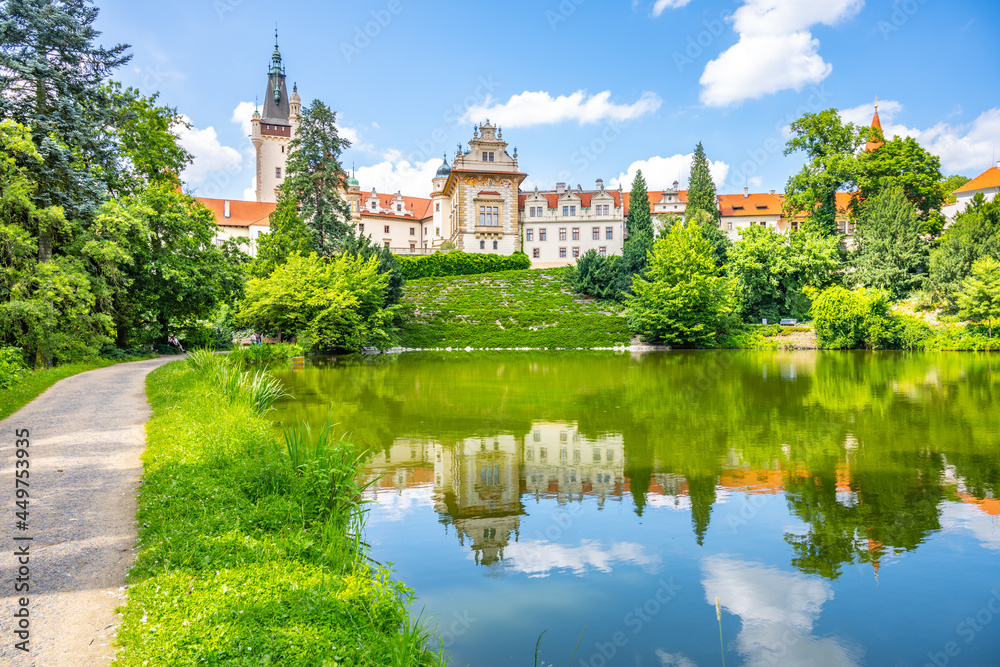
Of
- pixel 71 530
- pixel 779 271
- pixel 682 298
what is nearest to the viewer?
pixel 71 530

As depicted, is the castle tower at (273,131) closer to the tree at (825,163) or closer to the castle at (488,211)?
the castle at (488,211)

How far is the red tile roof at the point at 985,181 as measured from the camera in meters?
59.1

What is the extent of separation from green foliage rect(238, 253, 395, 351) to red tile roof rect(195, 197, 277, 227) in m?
50.6

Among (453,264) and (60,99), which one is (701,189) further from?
(60,99)

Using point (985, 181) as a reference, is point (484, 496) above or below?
below

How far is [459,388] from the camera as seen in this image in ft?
54.7

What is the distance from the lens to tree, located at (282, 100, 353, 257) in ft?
131

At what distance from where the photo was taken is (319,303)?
28375mm

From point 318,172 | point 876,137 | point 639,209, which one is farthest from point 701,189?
point 318,172

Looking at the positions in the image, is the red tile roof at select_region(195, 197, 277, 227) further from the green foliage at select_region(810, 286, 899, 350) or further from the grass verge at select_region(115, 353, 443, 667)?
the grass verge at select_region(115, 353, 443, 667)

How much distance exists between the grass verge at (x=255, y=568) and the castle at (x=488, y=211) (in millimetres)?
54191

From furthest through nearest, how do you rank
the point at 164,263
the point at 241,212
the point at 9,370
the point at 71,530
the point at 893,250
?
the point at 241,212, the point at 893,250, the point at 164,263, the point at 9,370, the point at 71,530

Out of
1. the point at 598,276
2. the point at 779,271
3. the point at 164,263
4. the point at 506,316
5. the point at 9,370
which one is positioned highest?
the point at 598,276

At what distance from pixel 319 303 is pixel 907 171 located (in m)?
49.6
